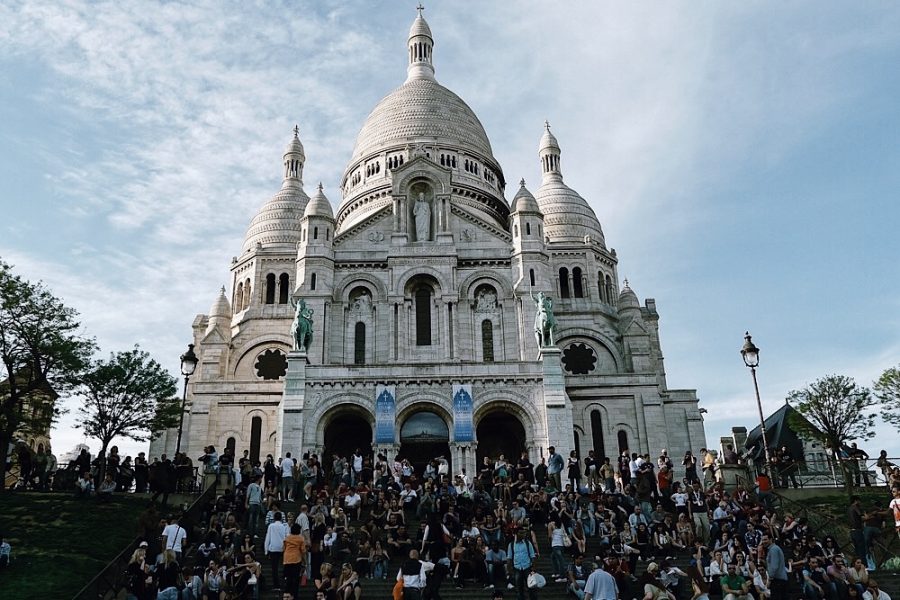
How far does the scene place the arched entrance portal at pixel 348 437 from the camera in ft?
130

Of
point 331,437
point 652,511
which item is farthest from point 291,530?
point 331,437

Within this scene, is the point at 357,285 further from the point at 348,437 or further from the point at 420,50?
the point at 420,50

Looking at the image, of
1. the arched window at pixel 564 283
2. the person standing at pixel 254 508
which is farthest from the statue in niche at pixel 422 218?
the person standing at pixel 254 508

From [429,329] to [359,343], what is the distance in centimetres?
356

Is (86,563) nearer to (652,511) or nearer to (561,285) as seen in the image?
(652,511)

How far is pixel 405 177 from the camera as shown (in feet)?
153

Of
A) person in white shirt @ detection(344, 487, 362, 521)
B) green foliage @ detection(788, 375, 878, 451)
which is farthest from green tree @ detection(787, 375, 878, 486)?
person in white shirt @ detection(344, 487, 362, 521)

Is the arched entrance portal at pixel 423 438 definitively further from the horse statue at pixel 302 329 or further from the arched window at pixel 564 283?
the arched window at pixel 564 283

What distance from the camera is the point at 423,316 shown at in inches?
1710

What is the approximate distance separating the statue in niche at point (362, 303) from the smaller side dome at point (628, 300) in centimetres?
1735

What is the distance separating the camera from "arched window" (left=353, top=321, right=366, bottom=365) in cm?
4253

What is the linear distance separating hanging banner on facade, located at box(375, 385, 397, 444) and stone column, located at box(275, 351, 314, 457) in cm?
287

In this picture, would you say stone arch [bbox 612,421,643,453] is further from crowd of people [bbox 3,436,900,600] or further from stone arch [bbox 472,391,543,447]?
crowd of people [bbox 3,436,900,600]

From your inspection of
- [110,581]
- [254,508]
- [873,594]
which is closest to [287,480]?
[254,508]
